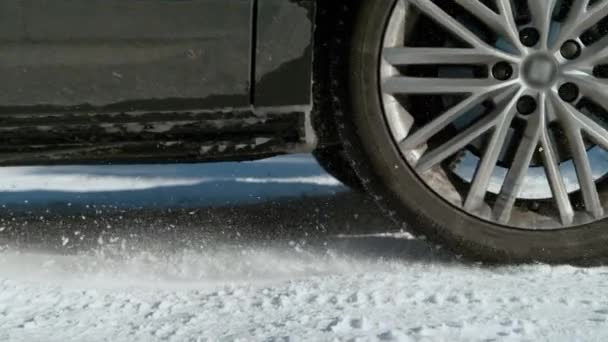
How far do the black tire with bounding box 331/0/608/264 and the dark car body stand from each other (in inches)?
6.0

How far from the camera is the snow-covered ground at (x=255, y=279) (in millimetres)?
1934

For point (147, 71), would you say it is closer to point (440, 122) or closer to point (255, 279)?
point (255, 279)

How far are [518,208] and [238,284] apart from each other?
1010 millimetres

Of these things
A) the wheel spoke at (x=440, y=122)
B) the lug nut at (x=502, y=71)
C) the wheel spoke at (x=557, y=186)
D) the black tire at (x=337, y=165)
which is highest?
the lug nut at (x=502, y=71)

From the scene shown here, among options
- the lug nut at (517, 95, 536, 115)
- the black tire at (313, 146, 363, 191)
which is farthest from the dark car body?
the lug nut at (517, 95, 536, 115)

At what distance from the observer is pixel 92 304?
7.16ft

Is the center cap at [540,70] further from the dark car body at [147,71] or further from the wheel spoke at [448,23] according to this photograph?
the dark car body at [147,71]

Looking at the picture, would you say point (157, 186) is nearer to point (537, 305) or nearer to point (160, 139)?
point (160, 139)

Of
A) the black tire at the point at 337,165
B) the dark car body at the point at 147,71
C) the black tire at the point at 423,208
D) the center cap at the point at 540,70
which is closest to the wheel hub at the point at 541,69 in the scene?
the center cap at the point at 540,70

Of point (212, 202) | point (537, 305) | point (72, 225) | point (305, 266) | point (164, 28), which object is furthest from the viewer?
point (212, 202)

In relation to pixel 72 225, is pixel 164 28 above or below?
above

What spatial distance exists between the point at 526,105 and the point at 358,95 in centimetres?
56

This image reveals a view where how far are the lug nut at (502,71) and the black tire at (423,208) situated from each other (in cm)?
40

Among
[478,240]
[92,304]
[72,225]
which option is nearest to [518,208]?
[478,240]
